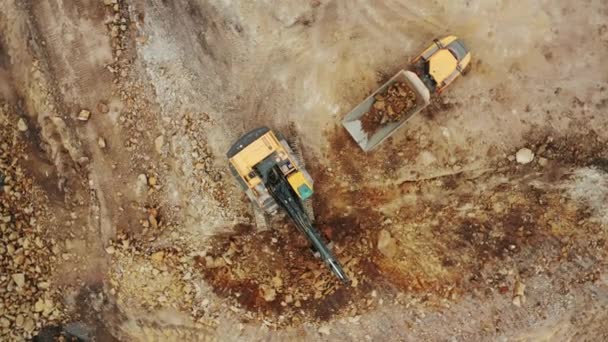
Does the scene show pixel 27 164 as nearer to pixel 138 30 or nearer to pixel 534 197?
pixel 138 30

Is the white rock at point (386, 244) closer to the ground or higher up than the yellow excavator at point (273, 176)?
closer to the ground

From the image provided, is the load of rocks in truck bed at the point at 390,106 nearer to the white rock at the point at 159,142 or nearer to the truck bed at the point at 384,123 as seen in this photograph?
the truck bed at the point at 384,123

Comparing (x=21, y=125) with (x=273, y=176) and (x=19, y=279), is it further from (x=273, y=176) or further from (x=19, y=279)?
(x=273, y=176)

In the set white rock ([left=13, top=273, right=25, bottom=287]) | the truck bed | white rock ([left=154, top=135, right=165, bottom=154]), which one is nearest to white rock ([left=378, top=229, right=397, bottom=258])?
the truck bed

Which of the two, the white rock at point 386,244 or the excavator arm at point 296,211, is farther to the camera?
the white rock at point 386,244

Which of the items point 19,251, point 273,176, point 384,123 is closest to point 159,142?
point 273,176

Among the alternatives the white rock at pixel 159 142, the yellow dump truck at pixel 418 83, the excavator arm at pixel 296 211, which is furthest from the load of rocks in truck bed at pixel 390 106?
the white rock at pixel 159 142

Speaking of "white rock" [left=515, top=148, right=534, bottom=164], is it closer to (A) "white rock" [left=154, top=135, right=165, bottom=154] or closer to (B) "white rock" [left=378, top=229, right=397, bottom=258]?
(B) "white rock" [left=378, top=229, right=397, bottom=258]

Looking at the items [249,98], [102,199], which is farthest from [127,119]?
[249,98]
